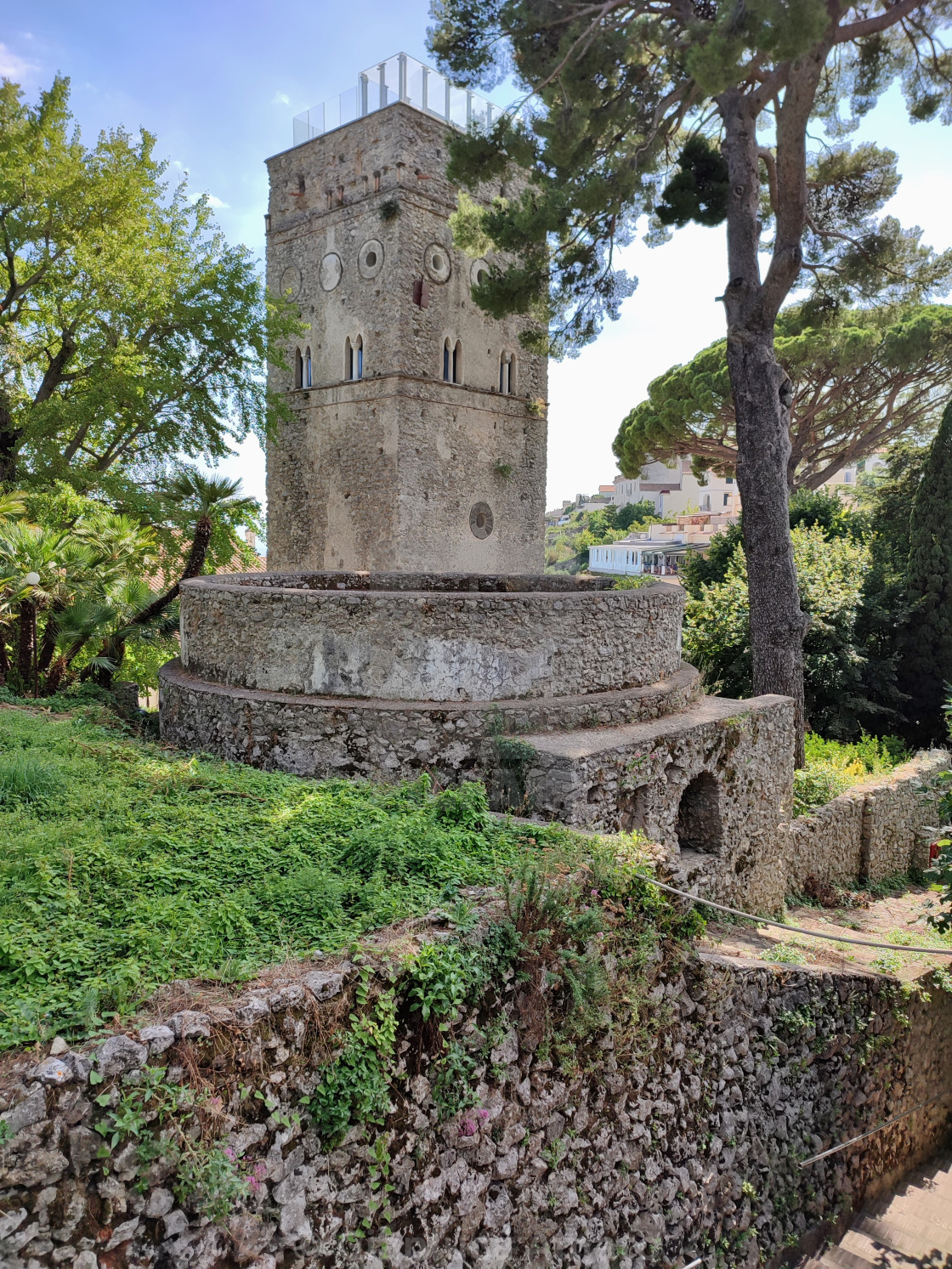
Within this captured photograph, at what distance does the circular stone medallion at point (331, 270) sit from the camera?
61.8 ft

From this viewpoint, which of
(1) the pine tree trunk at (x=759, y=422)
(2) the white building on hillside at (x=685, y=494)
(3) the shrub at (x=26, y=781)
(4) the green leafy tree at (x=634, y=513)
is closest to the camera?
(3) the shrub at (x=26, y=781)

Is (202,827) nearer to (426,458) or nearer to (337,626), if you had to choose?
(337,626)

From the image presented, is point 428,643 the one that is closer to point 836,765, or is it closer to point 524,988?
point 524,988

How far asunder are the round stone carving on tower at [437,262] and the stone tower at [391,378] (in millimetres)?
34

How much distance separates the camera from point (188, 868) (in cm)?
401

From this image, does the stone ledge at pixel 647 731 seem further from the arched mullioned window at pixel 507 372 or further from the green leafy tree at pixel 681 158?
the arched mullioned window at pixel 507 372

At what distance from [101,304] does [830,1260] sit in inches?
638

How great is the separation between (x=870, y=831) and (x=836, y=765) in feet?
4.41

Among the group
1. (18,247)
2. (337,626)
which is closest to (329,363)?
(18,247)

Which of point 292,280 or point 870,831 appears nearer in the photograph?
point 870,831

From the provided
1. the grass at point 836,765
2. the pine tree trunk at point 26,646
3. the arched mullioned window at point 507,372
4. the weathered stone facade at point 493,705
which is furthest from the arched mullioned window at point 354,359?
the weathered stone facade at point 493,705

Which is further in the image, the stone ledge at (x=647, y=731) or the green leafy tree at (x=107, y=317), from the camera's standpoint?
the green leafy tree at (x=107, y=317)

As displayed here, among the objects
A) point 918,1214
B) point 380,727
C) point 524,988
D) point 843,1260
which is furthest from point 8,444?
point 918,1214

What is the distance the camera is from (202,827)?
178 inches
